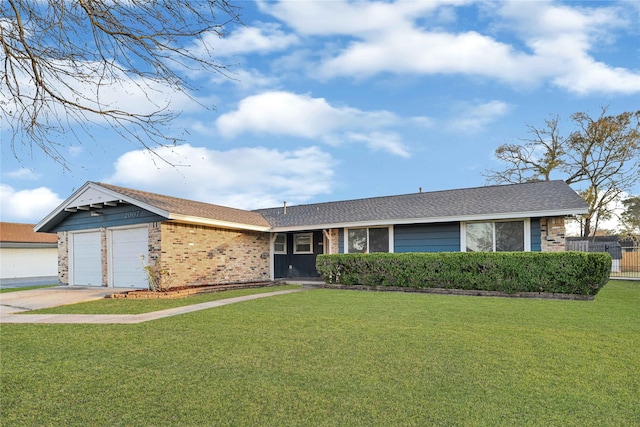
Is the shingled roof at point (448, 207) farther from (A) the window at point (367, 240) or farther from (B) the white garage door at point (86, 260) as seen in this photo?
(B) the white garage door at point (86, 260)

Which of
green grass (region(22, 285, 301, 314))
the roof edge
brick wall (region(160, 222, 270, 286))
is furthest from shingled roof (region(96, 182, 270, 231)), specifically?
green grass (region(22, 285, 301, 314))

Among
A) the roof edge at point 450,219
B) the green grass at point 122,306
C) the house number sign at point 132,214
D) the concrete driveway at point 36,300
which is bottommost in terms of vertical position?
the concrete driveway at point 36,300

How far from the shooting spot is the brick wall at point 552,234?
12.1 meters

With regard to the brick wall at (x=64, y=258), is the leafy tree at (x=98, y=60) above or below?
above

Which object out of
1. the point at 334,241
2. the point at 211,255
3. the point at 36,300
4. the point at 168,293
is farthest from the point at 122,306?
the point at 334,241

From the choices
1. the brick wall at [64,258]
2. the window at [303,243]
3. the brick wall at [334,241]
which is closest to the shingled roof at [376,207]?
the brick wall at [334,241]

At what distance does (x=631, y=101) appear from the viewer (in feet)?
83.8

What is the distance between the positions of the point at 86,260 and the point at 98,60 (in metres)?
13.9

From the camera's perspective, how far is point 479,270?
37.8 ft

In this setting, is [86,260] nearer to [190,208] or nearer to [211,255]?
[190,208]

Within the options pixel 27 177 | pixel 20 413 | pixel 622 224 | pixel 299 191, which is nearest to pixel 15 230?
pixel 299 191

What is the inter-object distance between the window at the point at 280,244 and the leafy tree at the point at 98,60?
45.5 ft

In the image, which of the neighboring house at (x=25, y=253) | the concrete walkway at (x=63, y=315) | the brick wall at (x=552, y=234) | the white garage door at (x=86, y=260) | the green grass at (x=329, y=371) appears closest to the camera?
the green grass at (x=329, y=371)

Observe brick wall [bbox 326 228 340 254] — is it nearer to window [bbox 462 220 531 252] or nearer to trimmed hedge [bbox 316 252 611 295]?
trimmed hedge [bbox 316 252 611 295]
